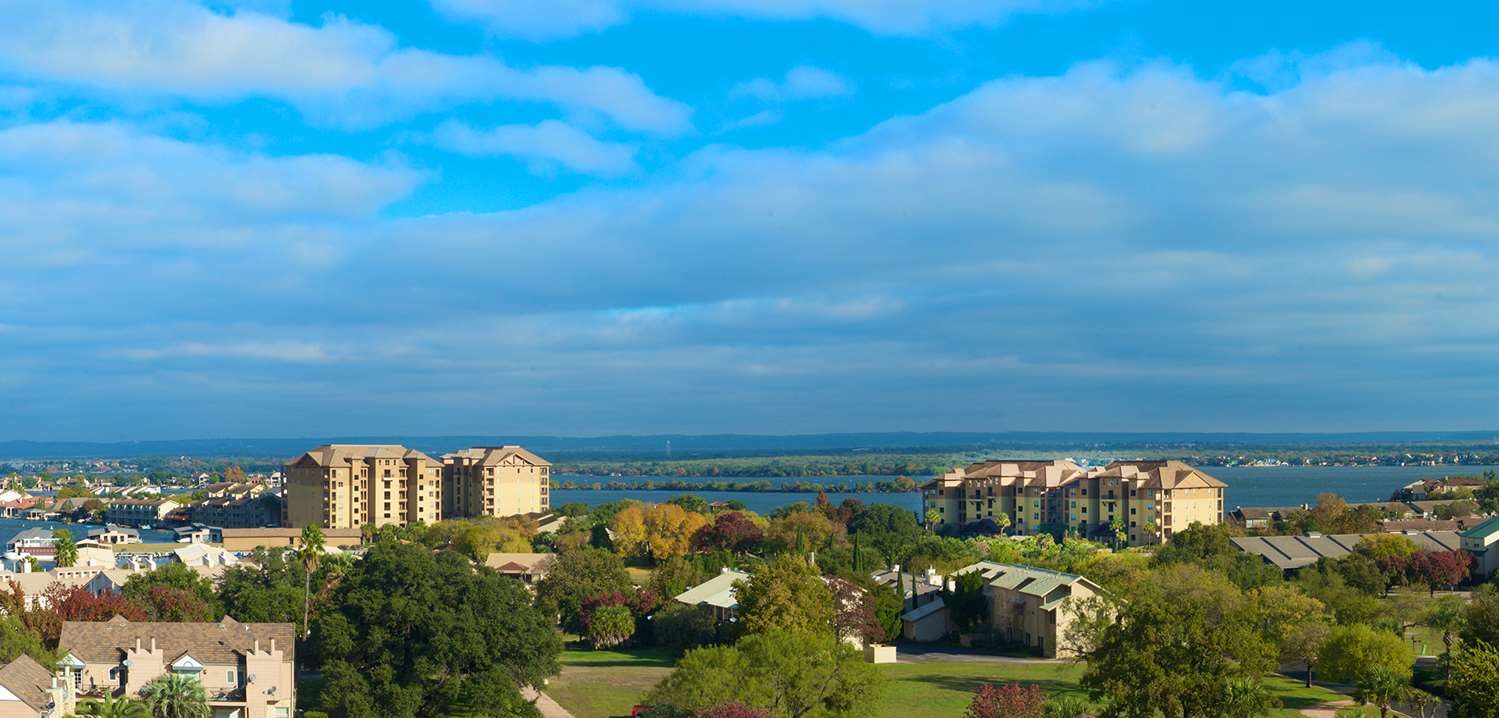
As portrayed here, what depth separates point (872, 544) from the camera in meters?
87.6

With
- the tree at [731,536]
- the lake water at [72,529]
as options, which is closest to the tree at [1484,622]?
the tree at [731,536]

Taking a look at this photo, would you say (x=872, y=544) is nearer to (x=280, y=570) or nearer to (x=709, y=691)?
(x=280, y=570)

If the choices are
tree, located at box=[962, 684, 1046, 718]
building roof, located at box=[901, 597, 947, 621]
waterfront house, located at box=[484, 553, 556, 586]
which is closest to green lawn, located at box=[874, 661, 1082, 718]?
tree, located at box=[962, 684, 1046, 718]

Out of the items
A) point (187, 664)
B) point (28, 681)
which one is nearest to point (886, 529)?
point (187, 664)

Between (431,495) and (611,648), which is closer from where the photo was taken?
(611,648)

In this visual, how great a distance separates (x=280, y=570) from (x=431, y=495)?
63518mm

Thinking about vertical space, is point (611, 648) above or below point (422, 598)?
below

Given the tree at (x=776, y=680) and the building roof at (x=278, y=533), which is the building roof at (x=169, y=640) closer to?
the tree at (x=776, y=680)

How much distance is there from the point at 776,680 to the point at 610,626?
21.4 metres

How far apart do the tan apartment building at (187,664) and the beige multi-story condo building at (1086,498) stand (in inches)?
2928

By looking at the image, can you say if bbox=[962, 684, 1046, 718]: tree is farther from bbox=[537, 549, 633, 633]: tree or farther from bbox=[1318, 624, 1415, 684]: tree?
bbox=[537, 549, 633, 633]: tree

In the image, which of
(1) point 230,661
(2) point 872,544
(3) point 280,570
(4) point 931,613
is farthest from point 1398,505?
(1) point 230,661

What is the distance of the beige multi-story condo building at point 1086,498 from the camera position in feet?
336

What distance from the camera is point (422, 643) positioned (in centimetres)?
3872
